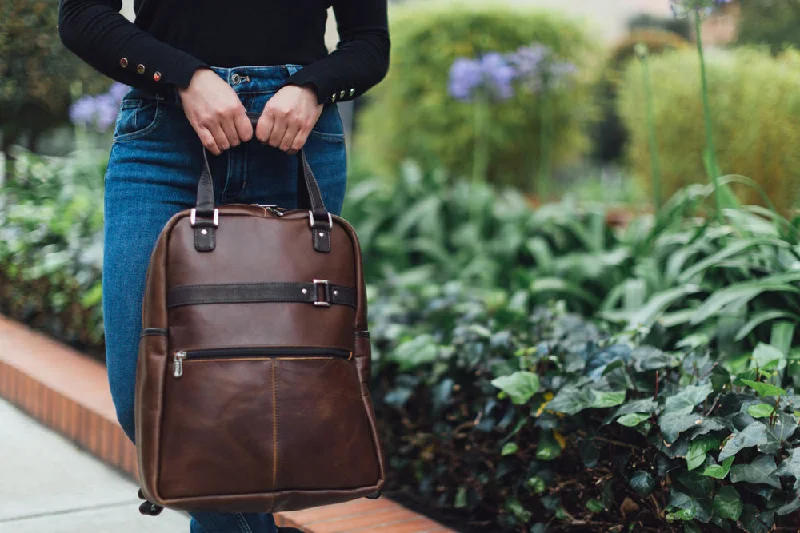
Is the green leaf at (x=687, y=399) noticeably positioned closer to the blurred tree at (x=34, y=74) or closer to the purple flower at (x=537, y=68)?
the blurred tree at (x=34, y=74)

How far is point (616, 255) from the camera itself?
3484mm

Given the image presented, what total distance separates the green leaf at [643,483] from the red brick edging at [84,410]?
1.75 feet

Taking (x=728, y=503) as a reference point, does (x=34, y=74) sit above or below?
above

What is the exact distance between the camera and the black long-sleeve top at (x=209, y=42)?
150 cm

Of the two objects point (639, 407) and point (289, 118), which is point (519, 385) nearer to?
point (639, 407)

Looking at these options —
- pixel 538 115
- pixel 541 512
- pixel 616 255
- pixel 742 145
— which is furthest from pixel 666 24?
pixel 541 512

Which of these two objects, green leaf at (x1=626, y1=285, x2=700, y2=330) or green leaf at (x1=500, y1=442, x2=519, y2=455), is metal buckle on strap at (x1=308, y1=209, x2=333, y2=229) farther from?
green leaf at (x1=626, y1=285, x2=700, y2=330)

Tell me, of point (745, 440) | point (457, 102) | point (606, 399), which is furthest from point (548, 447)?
point (457, 102)

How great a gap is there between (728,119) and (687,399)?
3.33 metres

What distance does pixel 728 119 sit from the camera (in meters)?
4.86

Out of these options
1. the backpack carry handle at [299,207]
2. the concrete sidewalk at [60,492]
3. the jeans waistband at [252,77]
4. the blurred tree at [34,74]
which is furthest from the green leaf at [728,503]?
the blurred tree at [34,74]

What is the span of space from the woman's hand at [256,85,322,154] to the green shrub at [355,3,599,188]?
536 centimetres

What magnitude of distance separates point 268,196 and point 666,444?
36.7 inches

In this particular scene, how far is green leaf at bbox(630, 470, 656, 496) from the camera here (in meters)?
1.88
